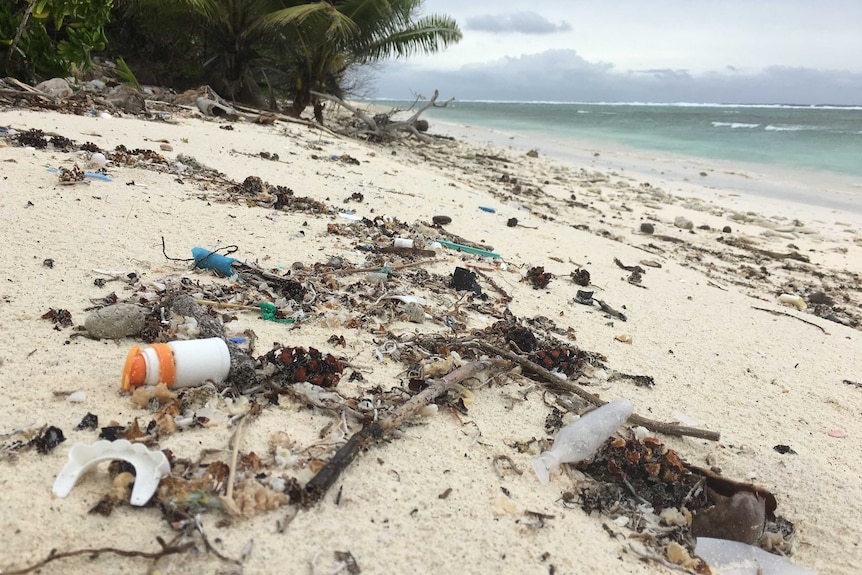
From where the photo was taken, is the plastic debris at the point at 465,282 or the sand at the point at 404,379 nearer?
the sand at the point at 404,379

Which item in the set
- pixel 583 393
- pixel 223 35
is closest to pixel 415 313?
pixel 583 393

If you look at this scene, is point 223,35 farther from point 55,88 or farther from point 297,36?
point 55,88

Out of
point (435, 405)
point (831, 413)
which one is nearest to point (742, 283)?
point (831, 413)

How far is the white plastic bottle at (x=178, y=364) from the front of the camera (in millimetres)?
1671

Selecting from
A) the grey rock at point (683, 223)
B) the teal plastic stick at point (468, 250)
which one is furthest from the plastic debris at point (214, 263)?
the grey rock at point (683, 223)

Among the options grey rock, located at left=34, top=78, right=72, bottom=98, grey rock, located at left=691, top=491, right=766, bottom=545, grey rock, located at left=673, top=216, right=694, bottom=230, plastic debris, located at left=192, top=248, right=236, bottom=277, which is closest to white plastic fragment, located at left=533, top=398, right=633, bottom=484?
grey rock, located at left=691, top=491, right=766, bottom=545

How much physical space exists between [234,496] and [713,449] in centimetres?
166

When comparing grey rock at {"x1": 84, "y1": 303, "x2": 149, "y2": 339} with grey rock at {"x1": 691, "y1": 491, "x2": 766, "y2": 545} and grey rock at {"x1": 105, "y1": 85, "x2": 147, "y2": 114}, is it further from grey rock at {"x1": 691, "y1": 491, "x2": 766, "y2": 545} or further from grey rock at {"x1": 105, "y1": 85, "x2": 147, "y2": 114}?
grey rock at {"x1": 105, "y1": 85, "x2": 147, "y2": 114}

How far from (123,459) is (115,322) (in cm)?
76

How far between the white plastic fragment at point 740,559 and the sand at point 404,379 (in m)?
0.09

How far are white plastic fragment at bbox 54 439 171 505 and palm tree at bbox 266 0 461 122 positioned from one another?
10.3m

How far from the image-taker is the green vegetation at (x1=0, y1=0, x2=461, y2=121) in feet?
32.5

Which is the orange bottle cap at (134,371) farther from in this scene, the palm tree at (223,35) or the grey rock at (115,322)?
the palm tree at (223,35)

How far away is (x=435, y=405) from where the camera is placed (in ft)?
6.29
